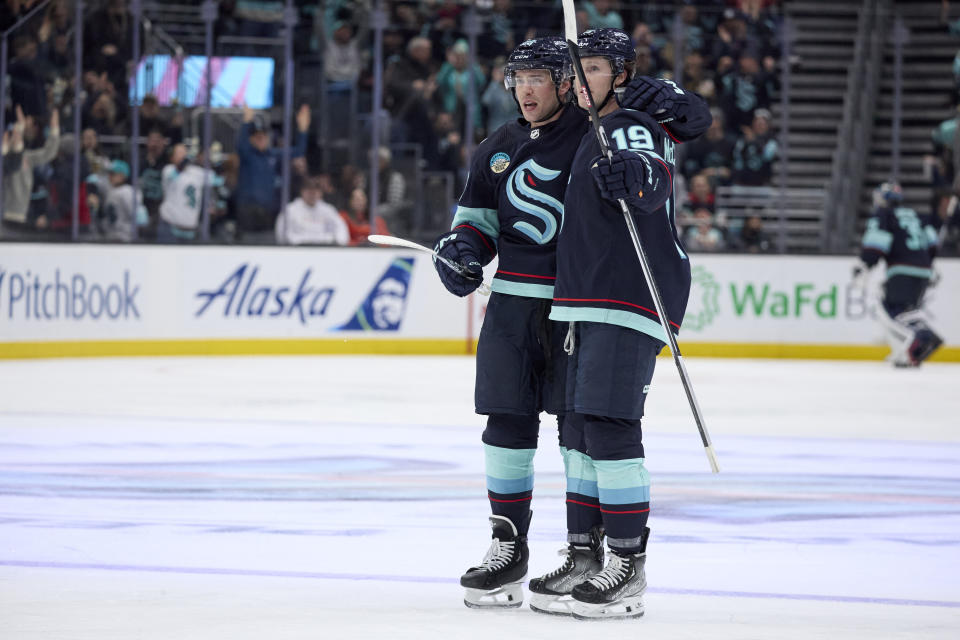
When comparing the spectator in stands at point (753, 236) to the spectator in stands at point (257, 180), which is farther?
the spectator in stands at point (753, 236)

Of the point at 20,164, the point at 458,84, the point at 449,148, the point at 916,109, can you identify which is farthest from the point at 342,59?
the point at 916,109

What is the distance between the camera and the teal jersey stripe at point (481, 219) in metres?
3.81

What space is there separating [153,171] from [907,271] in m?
6.15

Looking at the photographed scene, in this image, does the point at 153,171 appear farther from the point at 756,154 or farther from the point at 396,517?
the point at 396,517

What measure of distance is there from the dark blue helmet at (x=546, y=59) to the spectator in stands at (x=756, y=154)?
994cm

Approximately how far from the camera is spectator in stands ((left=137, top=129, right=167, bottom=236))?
11.8 meters

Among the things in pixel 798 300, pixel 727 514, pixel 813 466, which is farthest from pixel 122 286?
pixel 727 514

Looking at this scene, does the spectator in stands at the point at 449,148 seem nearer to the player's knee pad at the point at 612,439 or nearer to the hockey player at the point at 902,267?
the hockey player at the point at 902,267

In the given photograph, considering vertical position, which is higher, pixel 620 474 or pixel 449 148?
pixel 449 148

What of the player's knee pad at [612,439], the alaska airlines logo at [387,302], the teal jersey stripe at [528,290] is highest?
the teal jersey stripe at [528,290]

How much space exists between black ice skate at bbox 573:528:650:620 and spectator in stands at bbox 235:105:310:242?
9078mm

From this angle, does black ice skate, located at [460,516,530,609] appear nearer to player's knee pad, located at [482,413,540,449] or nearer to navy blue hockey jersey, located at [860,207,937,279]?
player's knee pad, located at [482,413,540,449]

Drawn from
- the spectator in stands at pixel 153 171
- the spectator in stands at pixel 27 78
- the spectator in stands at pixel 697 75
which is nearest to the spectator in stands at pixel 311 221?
the spectator in stands at pixel 153 171

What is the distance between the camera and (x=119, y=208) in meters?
11.7
